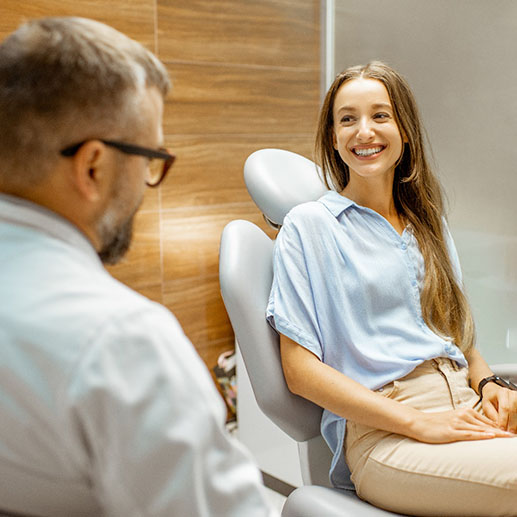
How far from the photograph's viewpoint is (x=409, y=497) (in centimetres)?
122

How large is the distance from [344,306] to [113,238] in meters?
0.70

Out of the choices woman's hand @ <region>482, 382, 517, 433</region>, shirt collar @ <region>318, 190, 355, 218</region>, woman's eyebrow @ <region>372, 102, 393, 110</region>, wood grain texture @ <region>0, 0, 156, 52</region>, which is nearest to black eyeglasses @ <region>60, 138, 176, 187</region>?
shirt collar @ <region>318, 190, 355, 218</region>

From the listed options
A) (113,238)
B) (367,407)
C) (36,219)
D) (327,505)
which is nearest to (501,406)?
(367,407)

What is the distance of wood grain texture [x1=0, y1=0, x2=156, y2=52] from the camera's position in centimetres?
211

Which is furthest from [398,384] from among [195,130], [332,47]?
[332,47]

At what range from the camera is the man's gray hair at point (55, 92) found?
28.3 inches

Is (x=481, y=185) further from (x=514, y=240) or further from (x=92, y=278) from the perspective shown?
(x=92, y=278)

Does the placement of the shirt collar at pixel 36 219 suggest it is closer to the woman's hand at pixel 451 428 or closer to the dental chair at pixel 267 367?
the dental chair at pixel 267 367

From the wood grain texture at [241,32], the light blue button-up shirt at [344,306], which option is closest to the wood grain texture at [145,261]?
the wood grain texture at [241,32]

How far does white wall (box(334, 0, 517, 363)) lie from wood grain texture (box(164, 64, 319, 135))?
1.80ft

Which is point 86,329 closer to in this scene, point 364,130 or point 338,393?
point 338,393

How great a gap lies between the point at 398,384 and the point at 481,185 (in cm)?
108

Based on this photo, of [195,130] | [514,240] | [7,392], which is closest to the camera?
[7,392]

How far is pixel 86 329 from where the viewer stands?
0.64 meters
